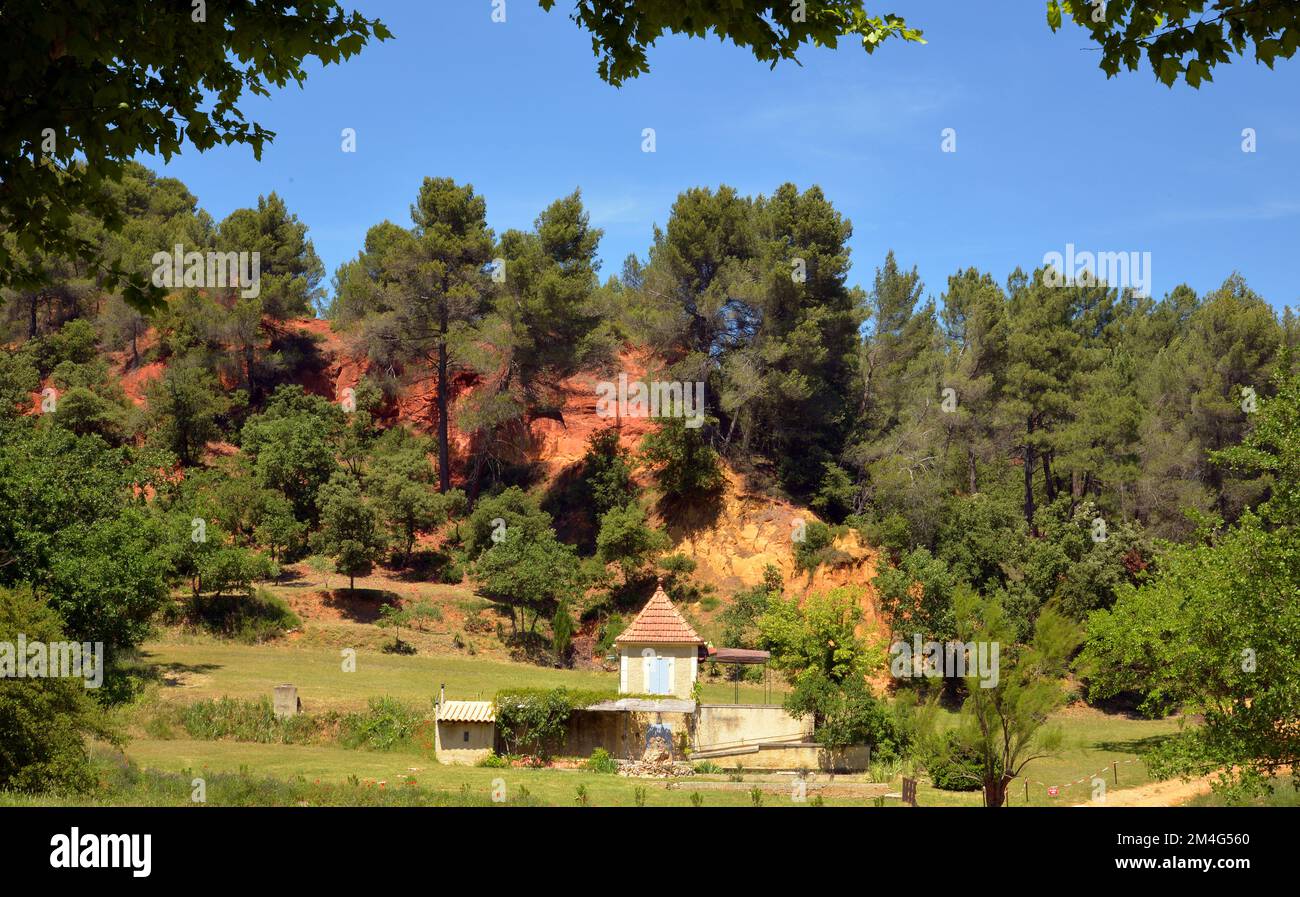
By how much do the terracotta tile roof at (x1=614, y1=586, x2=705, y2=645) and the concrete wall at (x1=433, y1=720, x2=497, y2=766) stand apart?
540cm

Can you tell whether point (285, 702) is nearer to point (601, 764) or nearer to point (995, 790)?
point (601, 764)

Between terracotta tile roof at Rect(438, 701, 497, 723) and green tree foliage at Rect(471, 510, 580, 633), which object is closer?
terracotta tile roof at Rect(438, 701, 497, 723)

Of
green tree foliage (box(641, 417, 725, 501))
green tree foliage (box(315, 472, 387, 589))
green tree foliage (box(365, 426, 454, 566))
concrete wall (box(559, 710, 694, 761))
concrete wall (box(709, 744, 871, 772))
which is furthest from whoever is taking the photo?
green tree foliage (box(641, 417, 725, 501))

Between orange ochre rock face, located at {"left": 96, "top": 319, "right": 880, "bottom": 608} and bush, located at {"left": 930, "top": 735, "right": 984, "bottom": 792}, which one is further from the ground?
orange ochre rock face, located at {"left": 96, "top": 319, "right": 880, "bottom": 608}

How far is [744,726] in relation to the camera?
3300 cm

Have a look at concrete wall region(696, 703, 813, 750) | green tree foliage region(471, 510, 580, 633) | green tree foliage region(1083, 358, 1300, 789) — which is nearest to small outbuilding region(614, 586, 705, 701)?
concrete wall region(696, 703, 813, 750)

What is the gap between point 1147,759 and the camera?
67.1ft

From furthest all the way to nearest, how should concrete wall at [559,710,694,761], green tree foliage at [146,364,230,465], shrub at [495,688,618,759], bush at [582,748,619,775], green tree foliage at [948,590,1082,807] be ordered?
green tree foliage at [146,364,230,465], concrete wall at [559,710,694,761], shrub at [495,688,618,759], bush at [582,748,619,775], green tree foliage at [948,590,1082,807]

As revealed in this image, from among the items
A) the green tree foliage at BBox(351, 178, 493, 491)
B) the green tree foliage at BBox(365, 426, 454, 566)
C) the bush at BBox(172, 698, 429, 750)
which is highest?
the green tree foliage at BBox(351, 178, 493, 491)

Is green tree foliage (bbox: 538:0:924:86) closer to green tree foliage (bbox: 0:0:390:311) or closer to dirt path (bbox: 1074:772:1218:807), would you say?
green tree foliage (bbox: 0:0:390:311)

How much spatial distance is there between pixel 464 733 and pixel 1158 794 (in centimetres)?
1848

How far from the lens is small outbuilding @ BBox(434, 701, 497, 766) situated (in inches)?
1177

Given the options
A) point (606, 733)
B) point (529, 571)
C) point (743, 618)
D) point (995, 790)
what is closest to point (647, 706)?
point (606, 733)
